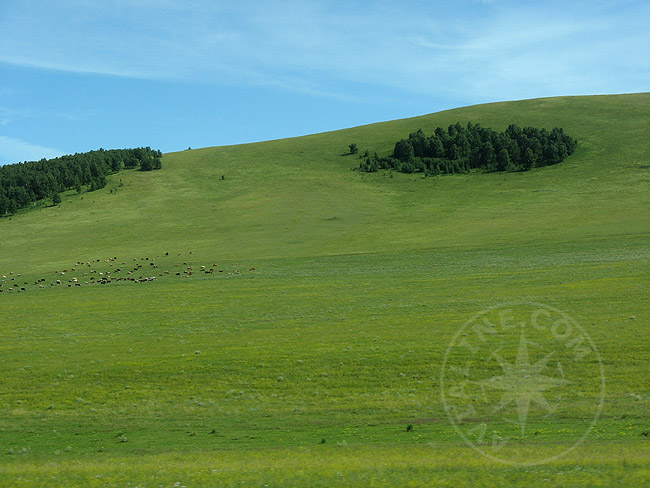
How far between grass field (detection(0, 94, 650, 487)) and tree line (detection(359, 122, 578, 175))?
23749 mm

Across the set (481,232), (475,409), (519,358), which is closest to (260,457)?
(475,409)

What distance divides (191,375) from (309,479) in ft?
48.9

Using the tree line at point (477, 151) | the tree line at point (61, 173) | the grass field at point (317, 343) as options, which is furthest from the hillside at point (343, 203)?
the tree line at point (61, 173)

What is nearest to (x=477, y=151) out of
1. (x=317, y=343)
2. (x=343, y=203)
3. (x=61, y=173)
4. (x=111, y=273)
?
(x=343, y=203)

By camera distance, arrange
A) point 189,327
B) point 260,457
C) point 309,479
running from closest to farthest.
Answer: point 309,479, point 260,457, point 189,327

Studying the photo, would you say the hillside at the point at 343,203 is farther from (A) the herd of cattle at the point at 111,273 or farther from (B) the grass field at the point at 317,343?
(A) the herd of cattle at the point at 111,273

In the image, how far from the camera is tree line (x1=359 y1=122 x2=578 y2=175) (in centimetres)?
12506

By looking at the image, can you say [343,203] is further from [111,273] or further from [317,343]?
[317,343]

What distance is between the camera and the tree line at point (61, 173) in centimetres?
12331

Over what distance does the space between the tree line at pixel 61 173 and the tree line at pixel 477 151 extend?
185 ft

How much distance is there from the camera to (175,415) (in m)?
23.1

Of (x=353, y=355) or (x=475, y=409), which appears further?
(x=353, y=355)

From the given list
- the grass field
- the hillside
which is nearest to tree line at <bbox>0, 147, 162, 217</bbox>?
the hillside

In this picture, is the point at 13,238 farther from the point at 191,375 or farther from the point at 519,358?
the point at 519,358
